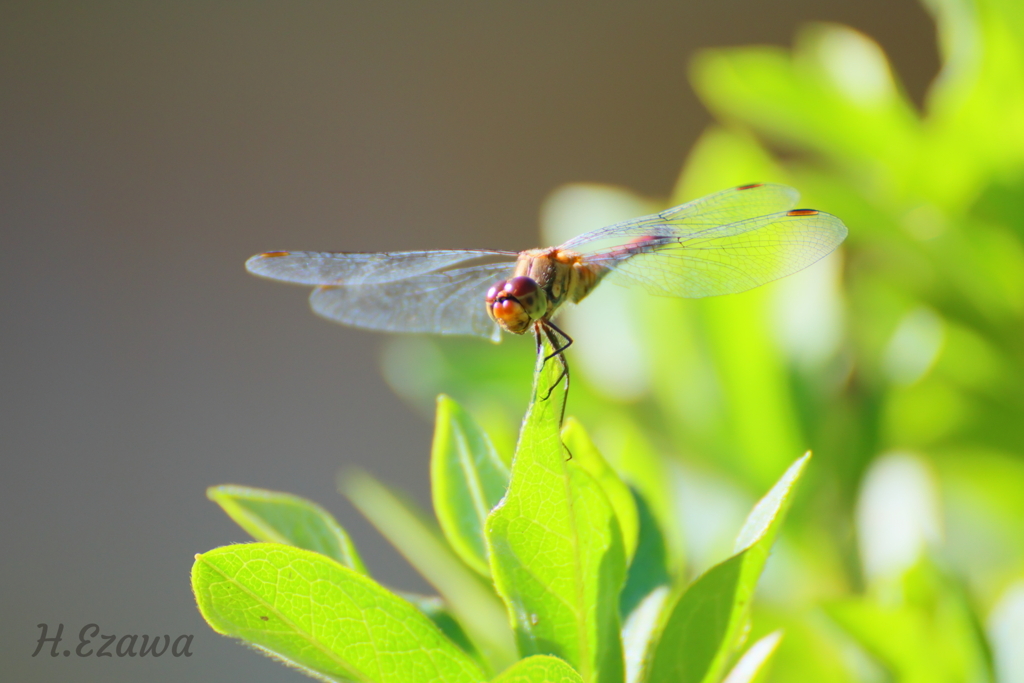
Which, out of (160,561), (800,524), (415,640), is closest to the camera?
(415,640)

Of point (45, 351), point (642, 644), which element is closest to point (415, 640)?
point (642, 644)

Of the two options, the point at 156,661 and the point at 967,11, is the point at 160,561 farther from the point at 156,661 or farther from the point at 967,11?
the point at 967,11

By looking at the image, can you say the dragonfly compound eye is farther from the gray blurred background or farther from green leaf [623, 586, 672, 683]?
the gray blurred background

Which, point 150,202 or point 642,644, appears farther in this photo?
point 150,202

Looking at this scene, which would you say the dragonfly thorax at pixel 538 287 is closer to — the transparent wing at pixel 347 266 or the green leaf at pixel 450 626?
the transparent wing at pixel 347 266

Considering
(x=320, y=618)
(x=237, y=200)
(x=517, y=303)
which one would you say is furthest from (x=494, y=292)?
(x=237, y=200)

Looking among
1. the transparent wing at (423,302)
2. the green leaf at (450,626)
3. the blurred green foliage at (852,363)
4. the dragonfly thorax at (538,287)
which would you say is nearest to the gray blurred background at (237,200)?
the transparent wing at (423,302)

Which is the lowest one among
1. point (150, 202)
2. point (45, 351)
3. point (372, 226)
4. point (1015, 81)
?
point (45, 351)

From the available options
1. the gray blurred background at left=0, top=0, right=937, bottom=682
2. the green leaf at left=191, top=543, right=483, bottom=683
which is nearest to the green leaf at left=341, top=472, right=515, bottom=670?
the green leaf at left=191, top=543, right=483, bottom=683

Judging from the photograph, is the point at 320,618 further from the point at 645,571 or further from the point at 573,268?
the point at 573,268
